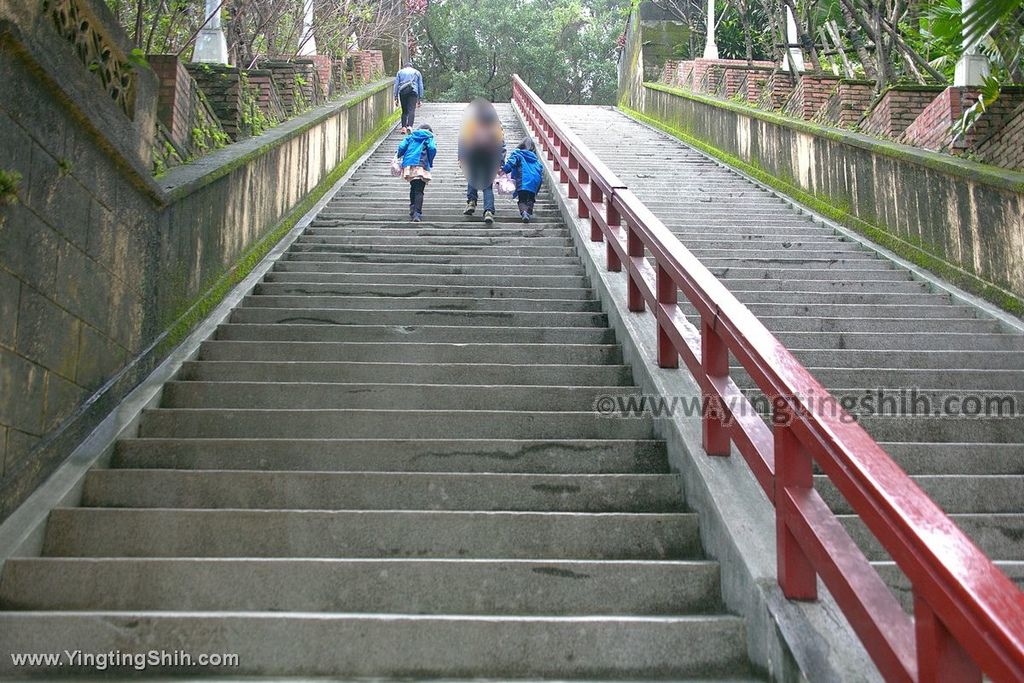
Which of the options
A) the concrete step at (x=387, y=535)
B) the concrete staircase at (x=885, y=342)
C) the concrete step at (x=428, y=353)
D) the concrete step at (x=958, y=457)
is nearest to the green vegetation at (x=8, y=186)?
the concrete step at (x=387, y=535)

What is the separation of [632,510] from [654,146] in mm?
11696

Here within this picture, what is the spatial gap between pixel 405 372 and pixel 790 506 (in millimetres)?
2624

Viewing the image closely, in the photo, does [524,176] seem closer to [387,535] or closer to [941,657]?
[387,535]

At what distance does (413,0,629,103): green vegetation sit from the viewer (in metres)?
29.4

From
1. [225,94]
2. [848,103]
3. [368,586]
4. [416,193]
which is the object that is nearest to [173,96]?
[225,94]

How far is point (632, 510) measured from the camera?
11.3ft

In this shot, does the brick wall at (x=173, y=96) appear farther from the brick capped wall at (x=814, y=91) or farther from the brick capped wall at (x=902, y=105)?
the brick capped wall at (x=814, y=91)

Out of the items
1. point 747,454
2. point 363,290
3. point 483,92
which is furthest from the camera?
point 483,92

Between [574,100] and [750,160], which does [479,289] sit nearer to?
[750,160]

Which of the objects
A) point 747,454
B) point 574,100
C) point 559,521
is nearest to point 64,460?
point 559,521

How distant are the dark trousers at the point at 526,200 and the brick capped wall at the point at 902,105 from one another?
3.57 metres

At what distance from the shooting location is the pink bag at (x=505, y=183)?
8578 mm

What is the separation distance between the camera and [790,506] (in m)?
2.49

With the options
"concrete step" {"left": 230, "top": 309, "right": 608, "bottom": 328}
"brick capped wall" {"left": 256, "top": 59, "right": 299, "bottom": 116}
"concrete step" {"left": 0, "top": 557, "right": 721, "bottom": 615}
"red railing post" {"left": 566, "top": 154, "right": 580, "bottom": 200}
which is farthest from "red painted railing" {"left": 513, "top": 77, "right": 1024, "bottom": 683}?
"brick capped wall" {"left": 256, "top": 59, "right": 299, "bottom": 116}
